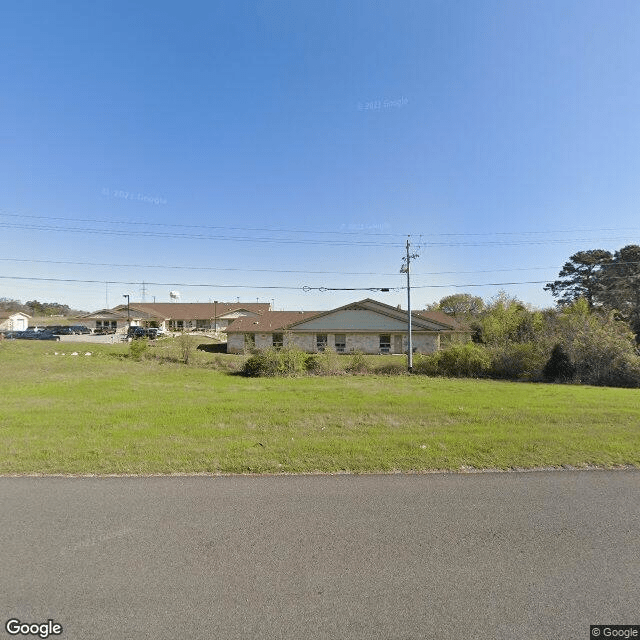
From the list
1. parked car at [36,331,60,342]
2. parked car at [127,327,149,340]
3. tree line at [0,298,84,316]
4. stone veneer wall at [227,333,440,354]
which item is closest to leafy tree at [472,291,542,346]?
stone veneer wall at [227,333,440,354]

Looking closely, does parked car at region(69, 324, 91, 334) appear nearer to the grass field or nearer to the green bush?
the green bush

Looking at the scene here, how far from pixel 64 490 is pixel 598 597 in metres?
5.64

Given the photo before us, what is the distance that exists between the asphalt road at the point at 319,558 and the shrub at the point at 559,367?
15420 mm

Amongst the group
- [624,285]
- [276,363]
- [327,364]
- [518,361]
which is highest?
[624,285]

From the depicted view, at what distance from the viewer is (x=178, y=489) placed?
4.24 meters

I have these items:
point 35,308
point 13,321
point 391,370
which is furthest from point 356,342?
point 35,308

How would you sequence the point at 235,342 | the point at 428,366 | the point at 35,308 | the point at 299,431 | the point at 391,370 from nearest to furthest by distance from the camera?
the point at 299,431, the point at 428,366, the point at 391,370, the point at 235,342, the point at 35,308

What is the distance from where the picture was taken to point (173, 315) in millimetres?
63594

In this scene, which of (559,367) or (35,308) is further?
(35,308)

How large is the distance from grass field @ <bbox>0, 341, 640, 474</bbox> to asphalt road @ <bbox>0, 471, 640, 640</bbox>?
73cm

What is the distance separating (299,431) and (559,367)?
16.6 meters

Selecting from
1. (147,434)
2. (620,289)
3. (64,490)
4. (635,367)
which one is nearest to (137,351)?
(147,434)

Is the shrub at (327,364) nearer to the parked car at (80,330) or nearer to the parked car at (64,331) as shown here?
the parked car at (64,331)

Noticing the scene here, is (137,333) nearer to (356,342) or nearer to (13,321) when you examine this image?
(356,342)
